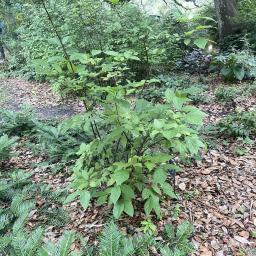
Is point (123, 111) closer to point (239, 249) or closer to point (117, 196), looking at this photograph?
point (117, 196)

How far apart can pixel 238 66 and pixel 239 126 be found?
3.47 metres

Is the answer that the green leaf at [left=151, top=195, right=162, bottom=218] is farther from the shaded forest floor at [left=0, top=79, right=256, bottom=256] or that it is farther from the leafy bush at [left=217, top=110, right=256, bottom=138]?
the leafy bush at [left=217, top=110, right=256, bottom=138]

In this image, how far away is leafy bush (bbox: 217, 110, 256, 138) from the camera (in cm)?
463

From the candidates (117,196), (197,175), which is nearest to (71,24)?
(197,175)

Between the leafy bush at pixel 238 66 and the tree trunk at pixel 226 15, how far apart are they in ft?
5.51

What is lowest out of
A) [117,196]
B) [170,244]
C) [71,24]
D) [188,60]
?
[188,60]

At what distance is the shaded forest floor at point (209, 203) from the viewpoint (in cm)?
285

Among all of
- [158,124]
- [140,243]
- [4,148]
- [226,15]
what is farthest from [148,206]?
[226,15]

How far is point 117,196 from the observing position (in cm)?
253

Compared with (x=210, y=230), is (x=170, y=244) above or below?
above

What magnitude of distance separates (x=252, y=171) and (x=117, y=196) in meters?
2.07

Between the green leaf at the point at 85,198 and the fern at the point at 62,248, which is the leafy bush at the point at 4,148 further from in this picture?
the fern at the point at 62,248

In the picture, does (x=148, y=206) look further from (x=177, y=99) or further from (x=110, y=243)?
(x=177, y=99)

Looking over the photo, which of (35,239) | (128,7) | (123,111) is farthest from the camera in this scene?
(128,7)
